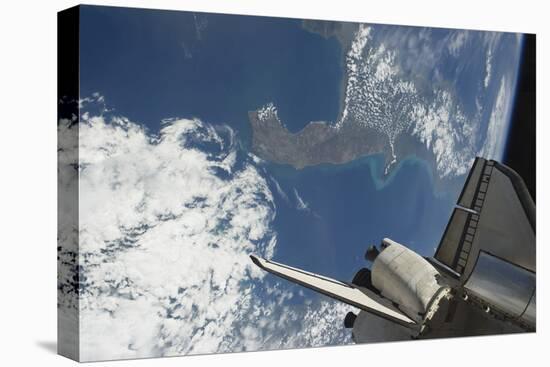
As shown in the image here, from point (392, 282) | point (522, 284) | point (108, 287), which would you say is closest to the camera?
point (108, 287)

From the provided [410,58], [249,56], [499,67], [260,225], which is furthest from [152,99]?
[499,67]

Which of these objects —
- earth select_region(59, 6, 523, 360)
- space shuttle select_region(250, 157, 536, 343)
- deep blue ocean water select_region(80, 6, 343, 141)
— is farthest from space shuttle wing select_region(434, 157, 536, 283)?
deep blue ocean water select_region(80, 6, 343, 141)

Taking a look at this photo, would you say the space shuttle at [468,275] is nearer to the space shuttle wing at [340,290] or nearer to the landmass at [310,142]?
the space shuttle wing at [340,290]

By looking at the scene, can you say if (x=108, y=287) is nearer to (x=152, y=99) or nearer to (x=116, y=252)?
(x=116, y=252)

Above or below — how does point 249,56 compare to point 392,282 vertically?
above

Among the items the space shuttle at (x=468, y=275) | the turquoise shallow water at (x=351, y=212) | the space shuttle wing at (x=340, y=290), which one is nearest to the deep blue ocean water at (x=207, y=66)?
the turquoise shallow water at (x=351, y=212)

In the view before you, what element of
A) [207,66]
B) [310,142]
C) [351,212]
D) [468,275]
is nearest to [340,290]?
[351,212]

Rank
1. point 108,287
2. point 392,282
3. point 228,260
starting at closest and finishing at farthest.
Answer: point 108,287 < point 228,260 < point 392,282

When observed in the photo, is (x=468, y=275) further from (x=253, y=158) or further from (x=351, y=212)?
(x=253, y=158)
